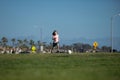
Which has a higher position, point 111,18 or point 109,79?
point 111,18

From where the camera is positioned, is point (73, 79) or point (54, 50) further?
point (54, 50)

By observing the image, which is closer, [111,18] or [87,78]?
[87,78]

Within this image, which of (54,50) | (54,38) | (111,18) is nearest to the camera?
(54,38)

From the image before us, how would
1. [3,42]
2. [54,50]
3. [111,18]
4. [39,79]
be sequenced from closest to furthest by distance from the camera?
[39,79] → [54,50] → [111,18] → [3,42]

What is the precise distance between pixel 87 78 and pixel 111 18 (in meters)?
47.8

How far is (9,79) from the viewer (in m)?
10.4

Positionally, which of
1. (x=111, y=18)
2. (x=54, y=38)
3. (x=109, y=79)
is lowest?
(x=109, y=79)

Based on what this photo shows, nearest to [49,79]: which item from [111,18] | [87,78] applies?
[87,78]

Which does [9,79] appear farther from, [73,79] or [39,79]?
[73,79]

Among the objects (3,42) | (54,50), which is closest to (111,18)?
(54,50)

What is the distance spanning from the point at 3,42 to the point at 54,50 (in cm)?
13619

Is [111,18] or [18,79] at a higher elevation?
[111,18]

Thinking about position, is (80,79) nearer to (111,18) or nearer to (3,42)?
(111,18)

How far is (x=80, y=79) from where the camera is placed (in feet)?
33.9
